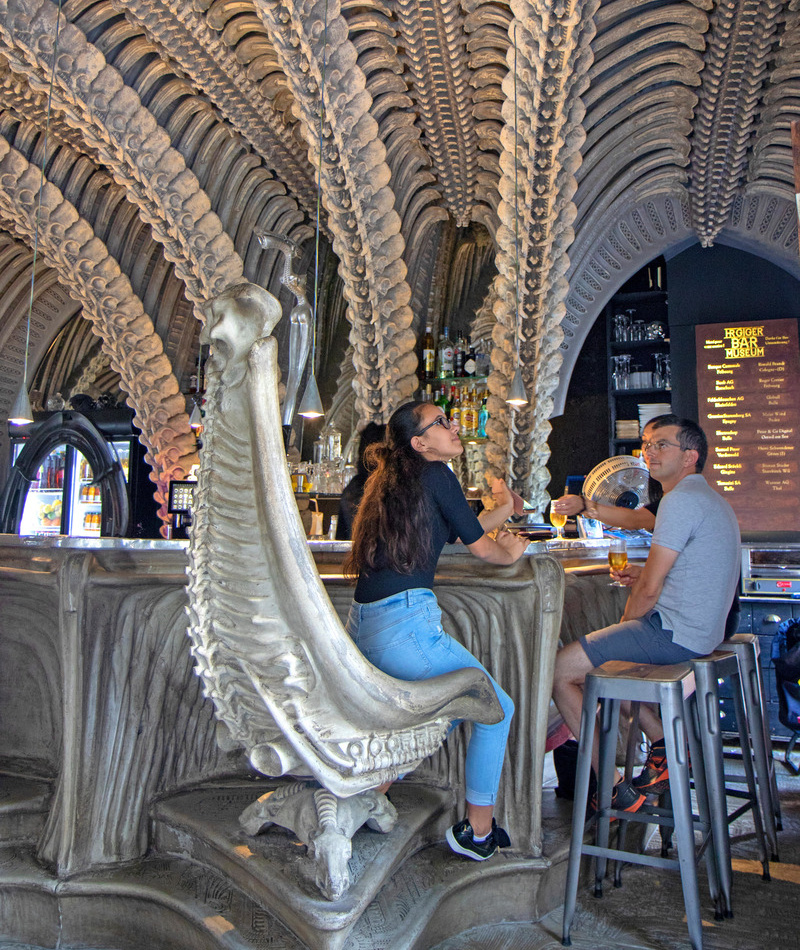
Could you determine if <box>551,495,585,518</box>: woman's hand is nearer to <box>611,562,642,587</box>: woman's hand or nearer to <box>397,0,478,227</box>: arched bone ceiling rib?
<box>611,562,642,587</box>: woman's hand

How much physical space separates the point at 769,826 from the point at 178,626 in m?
2.18

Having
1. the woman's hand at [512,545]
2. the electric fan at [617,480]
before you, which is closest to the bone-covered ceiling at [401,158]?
the electric fan at [617,480]

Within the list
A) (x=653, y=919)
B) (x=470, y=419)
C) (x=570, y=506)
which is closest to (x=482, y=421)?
(x=470, y=419)

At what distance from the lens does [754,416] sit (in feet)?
22.3

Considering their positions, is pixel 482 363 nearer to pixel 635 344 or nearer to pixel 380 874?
pixel 635 344

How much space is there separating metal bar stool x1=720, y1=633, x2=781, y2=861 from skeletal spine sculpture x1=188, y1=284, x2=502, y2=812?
5.27ft

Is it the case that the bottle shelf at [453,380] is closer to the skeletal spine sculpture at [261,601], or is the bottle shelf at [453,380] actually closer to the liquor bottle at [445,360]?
the liquor bottle at [445,360]

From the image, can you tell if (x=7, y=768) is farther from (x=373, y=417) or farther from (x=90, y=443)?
(x=373, y=417)

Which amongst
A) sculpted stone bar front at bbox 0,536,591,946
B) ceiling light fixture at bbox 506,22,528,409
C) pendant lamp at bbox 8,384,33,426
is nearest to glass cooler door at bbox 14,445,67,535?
pendant lamp at bbox 8,384,33,426

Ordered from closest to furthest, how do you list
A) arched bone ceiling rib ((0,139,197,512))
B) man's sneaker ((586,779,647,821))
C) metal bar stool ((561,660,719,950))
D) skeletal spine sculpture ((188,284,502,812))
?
skeletal spine sculpture ((188,284,502,812)), metal bar stool ((561,660,719,950)), man's sneaker ((586,779,647,821)), arched bone ceiling rib ((0,139,197,512))

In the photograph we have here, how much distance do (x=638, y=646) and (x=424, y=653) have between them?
0.84 m

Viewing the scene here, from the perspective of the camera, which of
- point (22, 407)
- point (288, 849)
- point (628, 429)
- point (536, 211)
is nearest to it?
point (288, 849)

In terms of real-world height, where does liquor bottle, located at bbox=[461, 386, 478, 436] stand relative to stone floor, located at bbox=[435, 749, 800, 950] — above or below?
above

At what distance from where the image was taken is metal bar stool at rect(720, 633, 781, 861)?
2727 millimetres
